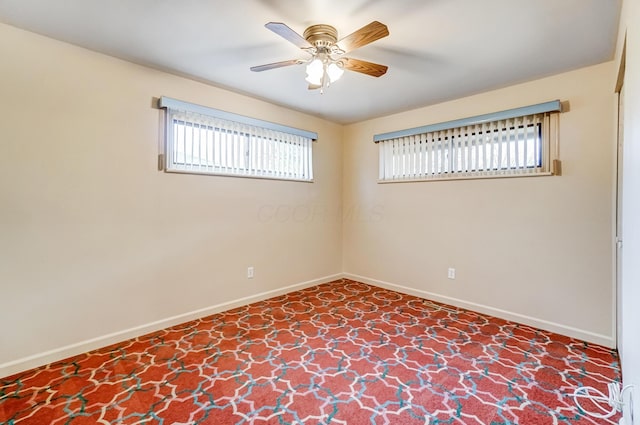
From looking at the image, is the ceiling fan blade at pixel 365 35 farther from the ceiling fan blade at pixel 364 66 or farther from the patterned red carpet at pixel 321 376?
the patterned red carpet at pixel 321 376

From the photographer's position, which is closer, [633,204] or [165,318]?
[633,204]

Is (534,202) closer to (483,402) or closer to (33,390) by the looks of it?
(483,402)

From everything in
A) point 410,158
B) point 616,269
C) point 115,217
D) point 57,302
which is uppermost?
point 410,158

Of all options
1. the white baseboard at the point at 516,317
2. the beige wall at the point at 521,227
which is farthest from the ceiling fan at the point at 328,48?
the white baseboard at the point at 516,317

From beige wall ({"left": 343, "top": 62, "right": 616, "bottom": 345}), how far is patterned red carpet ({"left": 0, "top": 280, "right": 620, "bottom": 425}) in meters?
0.34

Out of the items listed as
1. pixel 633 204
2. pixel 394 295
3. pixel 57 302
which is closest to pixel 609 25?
pixel 633 204

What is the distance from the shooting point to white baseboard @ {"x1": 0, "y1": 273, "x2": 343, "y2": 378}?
2201mm

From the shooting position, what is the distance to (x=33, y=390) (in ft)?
6.49

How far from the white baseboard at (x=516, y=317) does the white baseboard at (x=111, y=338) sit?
68.4 inches

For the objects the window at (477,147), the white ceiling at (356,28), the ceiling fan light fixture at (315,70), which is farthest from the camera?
the window at (477,147)

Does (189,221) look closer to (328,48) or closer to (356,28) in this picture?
(328,48)

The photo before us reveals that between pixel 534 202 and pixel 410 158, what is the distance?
58.7 inches

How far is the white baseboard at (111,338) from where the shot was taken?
86.7 inches

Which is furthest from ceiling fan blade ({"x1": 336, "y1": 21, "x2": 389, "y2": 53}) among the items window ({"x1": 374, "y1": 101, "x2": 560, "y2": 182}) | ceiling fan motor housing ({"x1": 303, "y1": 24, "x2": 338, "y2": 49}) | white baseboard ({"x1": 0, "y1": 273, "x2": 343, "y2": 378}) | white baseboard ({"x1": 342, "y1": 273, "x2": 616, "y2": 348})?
white baseboard ({"x1": 342, "y1": 273, "x2": 616, "y2": 348})
